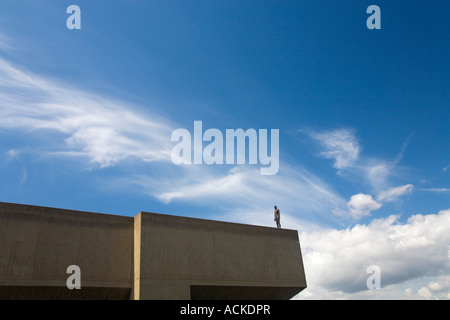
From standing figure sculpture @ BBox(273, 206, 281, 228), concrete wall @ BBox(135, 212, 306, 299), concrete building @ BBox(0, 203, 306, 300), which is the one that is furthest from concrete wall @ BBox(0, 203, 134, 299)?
standing figure sculpture @ BBox(273, 206, 281, 228)

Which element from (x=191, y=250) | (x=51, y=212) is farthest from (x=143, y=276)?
(x=51, y=212)

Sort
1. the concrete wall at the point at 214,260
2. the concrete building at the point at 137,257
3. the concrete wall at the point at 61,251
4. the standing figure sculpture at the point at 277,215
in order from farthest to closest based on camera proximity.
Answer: the standing figure sculpture at the point at 277,215
the concrete wall at the point at 214,260
the concrete building at the point at 137,257
the concrete wall at the point at 61,251

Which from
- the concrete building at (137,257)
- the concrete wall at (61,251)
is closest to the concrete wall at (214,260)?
the concrete building at (137,257)

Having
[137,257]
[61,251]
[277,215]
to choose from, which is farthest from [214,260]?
[61,251]

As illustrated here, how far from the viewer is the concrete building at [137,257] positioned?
59.7 feet

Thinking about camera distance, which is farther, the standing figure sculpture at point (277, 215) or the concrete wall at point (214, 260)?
the standing figure sculpture at point (277, 215)

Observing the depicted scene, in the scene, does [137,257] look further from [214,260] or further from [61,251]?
[214,260]

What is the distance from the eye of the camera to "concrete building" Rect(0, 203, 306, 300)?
1820 cm

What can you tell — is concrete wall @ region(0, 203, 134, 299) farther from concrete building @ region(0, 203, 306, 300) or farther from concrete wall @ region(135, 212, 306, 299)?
concrete wall @ region(135, 212, 306, 299)

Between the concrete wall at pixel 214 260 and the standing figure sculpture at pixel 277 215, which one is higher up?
the standing figure sculpture at pixel 277 215

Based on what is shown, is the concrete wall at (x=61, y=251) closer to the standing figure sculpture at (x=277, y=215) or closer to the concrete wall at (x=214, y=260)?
the concrete wall at (x=214, y=260)

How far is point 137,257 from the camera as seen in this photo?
20.7 metres
